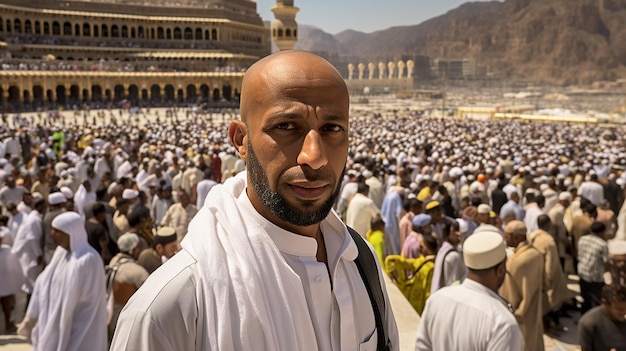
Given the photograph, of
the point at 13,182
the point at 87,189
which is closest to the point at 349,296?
the point at 87,189

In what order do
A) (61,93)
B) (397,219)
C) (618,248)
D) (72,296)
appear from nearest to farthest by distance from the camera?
(72,296) < (618,248) < (397,219) < (61,93)

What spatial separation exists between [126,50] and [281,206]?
54516 mm

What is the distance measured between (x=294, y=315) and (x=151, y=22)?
190 ft

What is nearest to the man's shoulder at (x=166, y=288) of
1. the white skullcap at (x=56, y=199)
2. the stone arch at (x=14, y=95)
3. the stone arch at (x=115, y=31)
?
the white skullcap at (x=56, y=199)

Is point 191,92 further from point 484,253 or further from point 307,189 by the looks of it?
point 307,189

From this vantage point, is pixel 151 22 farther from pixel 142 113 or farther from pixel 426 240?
pixel 426 240

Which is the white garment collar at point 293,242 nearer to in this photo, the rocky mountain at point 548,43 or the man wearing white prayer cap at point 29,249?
the man wearing white prayer cap at point 29,249

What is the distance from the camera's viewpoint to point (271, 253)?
1.29m

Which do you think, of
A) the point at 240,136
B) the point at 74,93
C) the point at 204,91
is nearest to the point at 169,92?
the point at 204,91

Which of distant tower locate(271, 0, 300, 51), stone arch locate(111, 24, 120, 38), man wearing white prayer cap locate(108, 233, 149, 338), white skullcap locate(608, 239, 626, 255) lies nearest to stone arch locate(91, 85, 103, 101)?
stone arch locate(111, 24, 120, 38)

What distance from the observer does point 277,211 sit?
1.31m

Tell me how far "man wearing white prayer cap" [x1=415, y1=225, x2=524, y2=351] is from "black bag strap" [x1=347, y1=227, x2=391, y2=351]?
1.36 m

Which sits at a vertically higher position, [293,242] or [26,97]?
[293,242]

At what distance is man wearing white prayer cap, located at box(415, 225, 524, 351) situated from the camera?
2693 mm
